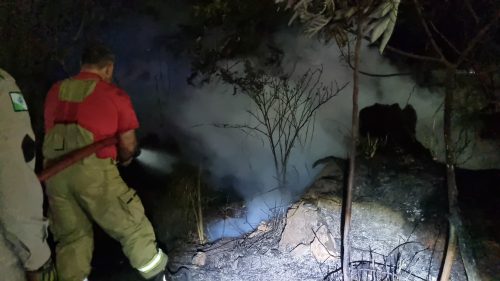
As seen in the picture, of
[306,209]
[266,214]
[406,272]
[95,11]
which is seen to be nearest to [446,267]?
[406,272]

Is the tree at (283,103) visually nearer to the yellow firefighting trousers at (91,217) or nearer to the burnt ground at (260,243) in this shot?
the burnt ground at (260,243)

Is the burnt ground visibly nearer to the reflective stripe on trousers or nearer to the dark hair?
the reflective stripe on trousers

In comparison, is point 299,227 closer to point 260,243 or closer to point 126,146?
point 260,243

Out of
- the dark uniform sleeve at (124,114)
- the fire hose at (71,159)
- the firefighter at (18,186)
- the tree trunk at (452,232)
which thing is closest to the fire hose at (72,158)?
the fire hose at (71,159)

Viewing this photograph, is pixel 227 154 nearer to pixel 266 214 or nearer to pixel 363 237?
pixel 266 214

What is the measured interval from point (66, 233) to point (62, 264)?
23 centimetres

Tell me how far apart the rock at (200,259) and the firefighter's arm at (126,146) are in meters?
1.14

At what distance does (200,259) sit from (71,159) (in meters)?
1.58

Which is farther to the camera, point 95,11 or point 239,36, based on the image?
Result: point 239,36

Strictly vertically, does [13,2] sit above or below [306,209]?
above

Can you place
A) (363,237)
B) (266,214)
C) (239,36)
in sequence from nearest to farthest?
(363,237), (266,214), (239,36)

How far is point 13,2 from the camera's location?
461 centimetres

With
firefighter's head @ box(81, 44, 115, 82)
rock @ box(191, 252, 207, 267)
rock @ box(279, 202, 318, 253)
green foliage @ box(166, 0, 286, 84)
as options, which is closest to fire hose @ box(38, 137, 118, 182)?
firefighter's head @ box(81, 44, 115, 82)

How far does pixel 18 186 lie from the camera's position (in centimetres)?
201
